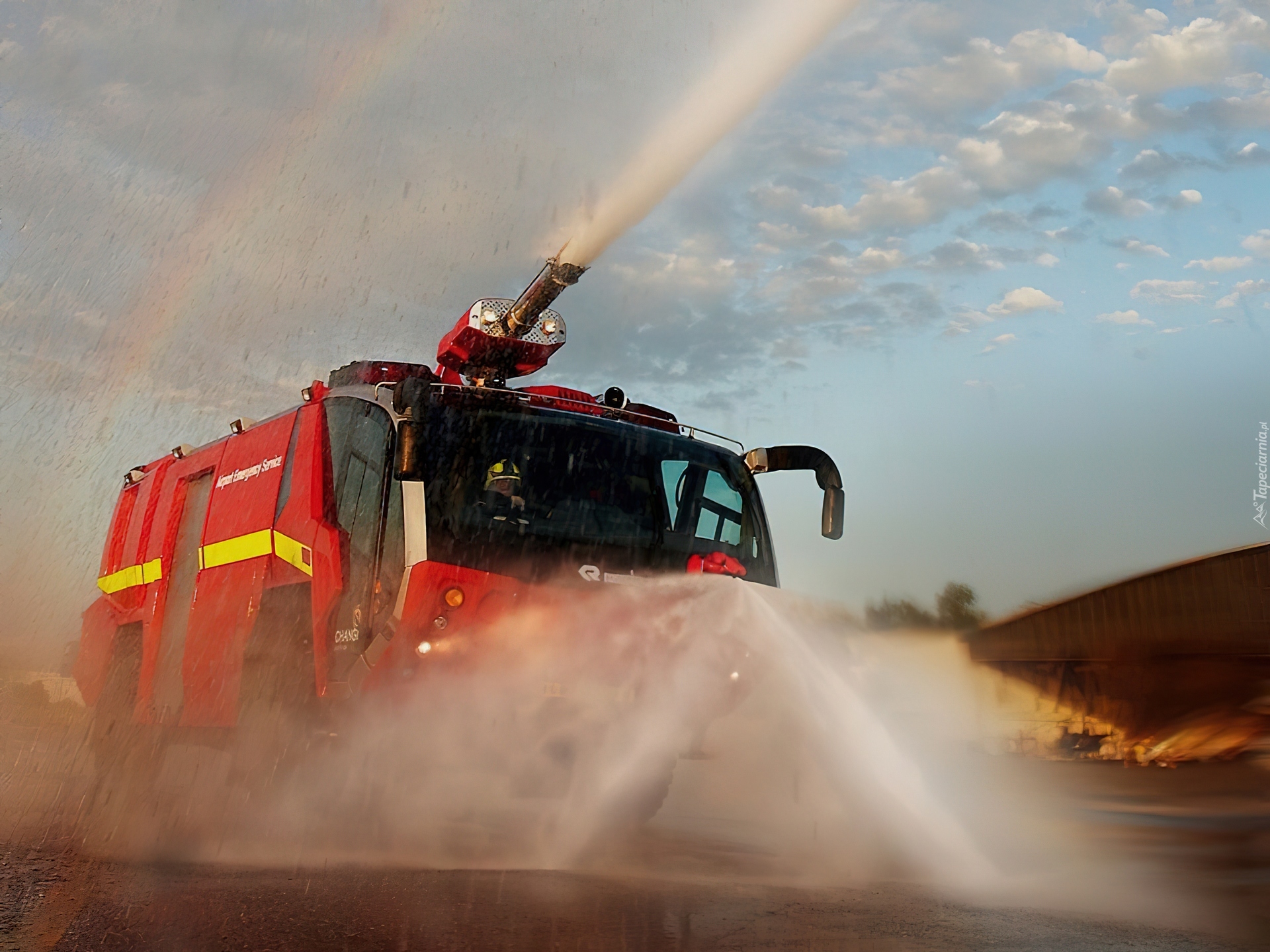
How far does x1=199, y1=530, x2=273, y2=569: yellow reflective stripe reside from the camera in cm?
748

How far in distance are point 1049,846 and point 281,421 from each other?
228 inches

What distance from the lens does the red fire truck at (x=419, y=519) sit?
612cm

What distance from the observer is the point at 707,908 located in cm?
469

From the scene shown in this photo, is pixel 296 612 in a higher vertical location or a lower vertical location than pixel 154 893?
higher

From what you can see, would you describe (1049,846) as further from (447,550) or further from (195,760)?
(195,760)

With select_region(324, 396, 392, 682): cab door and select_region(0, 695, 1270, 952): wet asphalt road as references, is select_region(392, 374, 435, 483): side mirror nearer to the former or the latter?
select_region(324, 396, 392, 682): cab door

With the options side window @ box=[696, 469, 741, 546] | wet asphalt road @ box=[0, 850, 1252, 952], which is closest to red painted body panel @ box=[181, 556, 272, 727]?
wet asphalt road @ box=[0, 850, 1252, 952]

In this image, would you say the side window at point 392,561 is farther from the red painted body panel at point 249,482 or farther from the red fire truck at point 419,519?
the red painted body panel at point 249,482

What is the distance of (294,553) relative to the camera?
7.07 meters

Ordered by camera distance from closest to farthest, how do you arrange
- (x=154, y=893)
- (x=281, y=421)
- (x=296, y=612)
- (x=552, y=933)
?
(x=552, y=933), (x=154, y=893), (x=296, y=612), (x=281, y=421)

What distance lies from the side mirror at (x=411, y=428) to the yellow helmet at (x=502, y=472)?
525 millimetres

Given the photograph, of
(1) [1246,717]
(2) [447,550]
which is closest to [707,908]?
(2) [447,550]

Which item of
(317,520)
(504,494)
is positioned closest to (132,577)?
(317,520)

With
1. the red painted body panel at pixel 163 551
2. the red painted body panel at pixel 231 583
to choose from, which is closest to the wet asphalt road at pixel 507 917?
the red painted body panel at pixel 231 583
